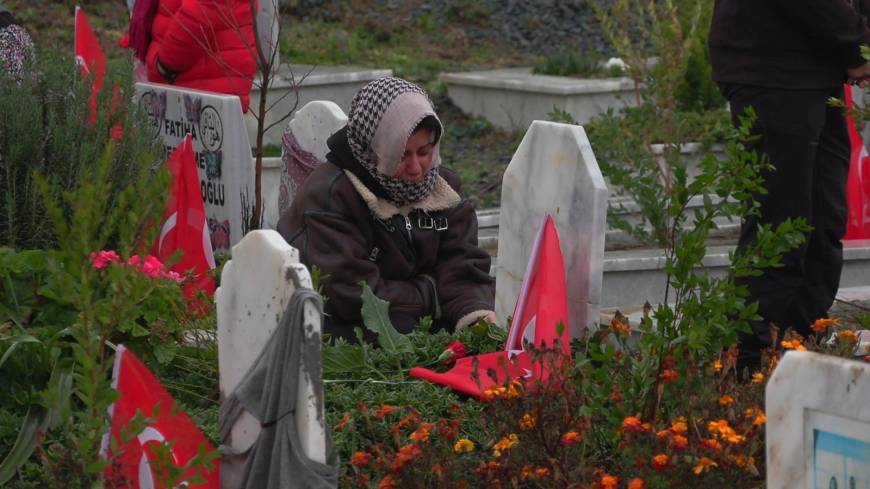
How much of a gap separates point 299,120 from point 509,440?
274 cm

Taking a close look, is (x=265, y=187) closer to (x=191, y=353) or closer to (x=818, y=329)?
(x=191, y=353)

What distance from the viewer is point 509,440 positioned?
3.17 meters

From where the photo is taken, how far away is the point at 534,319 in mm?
3947

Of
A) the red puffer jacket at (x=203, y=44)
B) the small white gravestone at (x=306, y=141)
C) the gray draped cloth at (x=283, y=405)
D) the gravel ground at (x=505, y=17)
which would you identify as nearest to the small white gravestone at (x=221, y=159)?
the small white gravestone at (x=306, y=141)

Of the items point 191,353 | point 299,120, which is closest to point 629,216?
point 299,120

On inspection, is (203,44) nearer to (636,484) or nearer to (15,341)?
(15,341)

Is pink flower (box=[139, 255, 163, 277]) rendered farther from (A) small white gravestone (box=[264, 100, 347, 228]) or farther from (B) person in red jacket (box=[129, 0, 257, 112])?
(B) person in red jacket (box=[129, 0, 257, 112])

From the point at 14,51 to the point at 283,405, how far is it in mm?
3459

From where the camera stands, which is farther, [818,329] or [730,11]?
[730,11]

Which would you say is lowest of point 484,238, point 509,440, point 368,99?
point 484,238

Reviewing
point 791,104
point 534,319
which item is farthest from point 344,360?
point 791,104

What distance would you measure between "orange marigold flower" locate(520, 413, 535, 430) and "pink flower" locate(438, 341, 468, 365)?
1.01 m

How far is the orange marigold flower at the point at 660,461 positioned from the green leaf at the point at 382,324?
1333 mm

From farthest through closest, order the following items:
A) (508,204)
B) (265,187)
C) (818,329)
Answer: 1. (265,187)
2. (508,204)
3. (818,329)
